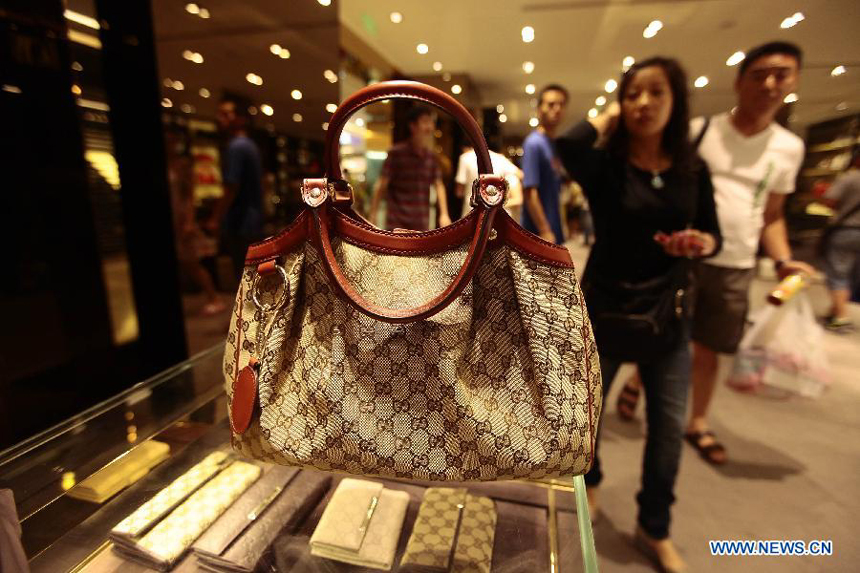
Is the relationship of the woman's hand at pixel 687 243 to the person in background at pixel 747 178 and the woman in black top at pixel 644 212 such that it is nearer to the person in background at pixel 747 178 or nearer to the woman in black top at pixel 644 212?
the woman in black top at pixel 644 212

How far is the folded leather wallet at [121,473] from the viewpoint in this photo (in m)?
0.80

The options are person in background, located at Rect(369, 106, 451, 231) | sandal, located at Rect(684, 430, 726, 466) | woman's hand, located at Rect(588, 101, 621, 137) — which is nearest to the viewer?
woman's hand, located at Rect(588, 101, 621, 137)

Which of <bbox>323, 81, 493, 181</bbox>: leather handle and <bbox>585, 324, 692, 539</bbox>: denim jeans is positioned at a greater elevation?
<bbox>323, 81, 493, 181</bbox>: leather handle

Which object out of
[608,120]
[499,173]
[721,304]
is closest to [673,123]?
[608,120]

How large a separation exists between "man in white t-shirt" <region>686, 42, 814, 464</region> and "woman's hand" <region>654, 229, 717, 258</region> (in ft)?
1.70

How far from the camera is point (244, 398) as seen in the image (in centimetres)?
59

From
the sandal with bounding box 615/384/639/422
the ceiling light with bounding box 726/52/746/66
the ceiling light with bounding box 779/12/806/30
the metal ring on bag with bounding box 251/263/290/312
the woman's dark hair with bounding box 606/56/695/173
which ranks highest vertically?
the ceiling light with bounding box 779/12/806/30

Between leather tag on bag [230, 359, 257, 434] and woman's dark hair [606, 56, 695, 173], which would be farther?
woman's dark hair [606, 56, 695, 173]

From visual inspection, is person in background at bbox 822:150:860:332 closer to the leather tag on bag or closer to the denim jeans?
the denim jeans

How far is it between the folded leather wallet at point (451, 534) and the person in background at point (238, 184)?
6.47ft

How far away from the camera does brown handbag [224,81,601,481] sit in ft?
1.85

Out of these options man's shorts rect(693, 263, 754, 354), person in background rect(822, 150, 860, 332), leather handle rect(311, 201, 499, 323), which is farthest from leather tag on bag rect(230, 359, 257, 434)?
person in background rect(822, 150, 860, 332)

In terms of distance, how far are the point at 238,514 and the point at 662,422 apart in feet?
3.61

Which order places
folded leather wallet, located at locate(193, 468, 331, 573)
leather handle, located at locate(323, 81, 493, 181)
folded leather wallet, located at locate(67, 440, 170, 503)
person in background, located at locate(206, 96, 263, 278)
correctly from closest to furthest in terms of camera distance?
1. leather handle, located at locate(323, 81, 493, 181)
2. folded leather wallet, located at locate(193, 468, 331, 573)
3. folded leather wallet, located at locate(67, 440, 170, 503)
4. person in background, located at locate(206, 96, 263, 278)
